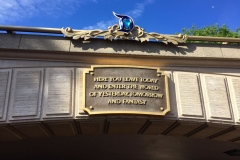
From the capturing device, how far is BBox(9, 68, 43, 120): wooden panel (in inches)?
249

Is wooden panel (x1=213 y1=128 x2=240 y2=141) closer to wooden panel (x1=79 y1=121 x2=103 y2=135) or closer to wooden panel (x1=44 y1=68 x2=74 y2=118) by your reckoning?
wooden panel (x1=79 y1=121 x2=103 y2=135)

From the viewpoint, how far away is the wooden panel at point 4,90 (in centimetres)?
632

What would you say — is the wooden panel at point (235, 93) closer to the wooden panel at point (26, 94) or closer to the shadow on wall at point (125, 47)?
the shadow on wall at point (125, 47)

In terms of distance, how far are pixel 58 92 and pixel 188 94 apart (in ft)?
9.97

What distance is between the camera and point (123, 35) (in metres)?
7.19

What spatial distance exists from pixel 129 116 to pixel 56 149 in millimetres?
3997

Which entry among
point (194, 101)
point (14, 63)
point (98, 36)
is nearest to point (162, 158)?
point (194, 101)

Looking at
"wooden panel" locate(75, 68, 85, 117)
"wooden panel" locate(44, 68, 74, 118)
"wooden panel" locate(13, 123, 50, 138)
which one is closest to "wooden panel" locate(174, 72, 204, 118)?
"wooden panel" locate(75, 68, 85, 117)

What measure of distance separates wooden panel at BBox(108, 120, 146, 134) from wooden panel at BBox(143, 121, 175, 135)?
256 millimetres

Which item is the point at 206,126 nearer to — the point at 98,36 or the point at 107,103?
the point at 107,103

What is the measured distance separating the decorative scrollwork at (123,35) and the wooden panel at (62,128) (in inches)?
79.9

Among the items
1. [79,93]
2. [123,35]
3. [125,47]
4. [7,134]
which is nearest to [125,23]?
[123,35]

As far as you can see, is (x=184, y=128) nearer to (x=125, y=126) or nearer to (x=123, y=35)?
(x=125, y=126)

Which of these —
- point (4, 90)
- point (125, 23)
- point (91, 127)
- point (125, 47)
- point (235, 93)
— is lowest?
point (91, 127)
